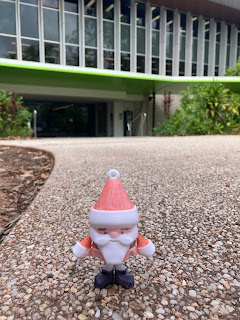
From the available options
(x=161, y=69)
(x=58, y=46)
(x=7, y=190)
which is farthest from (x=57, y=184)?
(x=161, y=69)

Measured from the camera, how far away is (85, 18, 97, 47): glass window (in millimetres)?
18750

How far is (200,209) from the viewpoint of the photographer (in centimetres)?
246

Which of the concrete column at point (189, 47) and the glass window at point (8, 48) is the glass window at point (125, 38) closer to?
the concrete column at point (189, 47)

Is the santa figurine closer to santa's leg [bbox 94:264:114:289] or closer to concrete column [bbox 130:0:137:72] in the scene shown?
santa's leg [bbox 94:264:114:289]

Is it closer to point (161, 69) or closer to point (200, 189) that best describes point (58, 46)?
point (161, 69)

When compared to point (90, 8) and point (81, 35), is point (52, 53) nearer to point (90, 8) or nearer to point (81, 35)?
point (81, 35)

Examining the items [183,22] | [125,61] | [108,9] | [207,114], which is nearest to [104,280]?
[207,114]

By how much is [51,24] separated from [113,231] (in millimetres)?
19640

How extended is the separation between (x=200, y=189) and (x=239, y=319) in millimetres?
2029

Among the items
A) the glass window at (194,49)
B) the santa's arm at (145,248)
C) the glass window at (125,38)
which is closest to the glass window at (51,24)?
the glass window at (125,38)

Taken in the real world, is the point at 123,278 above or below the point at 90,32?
below

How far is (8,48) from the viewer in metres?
16.3

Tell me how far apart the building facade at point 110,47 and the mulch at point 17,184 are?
33.9ft

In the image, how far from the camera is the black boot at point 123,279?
1.33 metres
